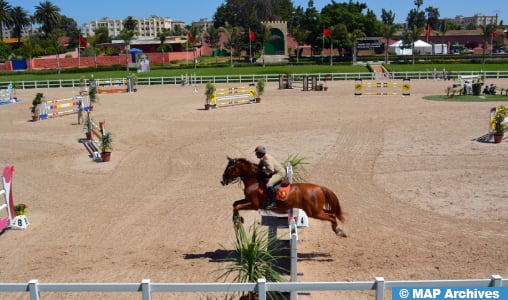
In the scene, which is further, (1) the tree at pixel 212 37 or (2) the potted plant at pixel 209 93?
(1) the tree at pixel 212 37

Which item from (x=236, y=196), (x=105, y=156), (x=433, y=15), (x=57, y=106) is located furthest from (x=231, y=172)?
(x=433, y=15)

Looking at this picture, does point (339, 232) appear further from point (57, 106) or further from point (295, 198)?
point (57, 106)

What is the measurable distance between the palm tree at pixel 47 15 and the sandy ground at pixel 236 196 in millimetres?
98121

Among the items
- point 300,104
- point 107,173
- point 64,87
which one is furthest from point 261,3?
point 107,173

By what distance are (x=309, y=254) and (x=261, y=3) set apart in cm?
12684

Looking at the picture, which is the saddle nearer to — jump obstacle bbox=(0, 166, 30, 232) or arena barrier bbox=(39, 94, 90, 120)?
jump obstacle bbox=(0, 166, 30, 232)

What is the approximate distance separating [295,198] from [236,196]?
4430 millimetres

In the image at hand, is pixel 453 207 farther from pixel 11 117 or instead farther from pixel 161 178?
pixel 11 117

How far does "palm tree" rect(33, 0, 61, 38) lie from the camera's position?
11394 centimetres

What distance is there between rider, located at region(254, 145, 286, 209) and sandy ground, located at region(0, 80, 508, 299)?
129 centimetres

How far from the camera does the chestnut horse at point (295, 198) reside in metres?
9.21

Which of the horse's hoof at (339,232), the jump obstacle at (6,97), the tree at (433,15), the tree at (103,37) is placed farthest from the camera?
the tree at (433,15)

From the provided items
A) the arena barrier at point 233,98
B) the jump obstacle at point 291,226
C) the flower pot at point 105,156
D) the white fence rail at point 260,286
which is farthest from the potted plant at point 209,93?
the white fence rail at point 260,286

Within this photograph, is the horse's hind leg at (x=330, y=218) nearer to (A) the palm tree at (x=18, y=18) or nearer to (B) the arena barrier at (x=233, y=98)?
→ (B) the arena barrier at (x=233, y=98)
